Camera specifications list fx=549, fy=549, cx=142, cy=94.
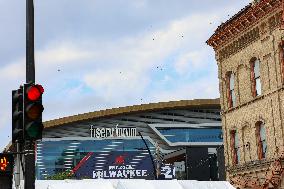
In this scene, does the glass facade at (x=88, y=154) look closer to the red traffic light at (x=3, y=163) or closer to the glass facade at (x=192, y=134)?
the glass facade at (x=192, y=134)

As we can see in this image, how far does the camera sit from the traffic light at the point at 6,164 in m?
7.98

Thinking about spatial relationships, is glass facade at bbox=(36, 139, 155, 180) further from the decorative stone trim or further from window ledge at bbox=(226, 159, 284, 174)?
the decorative stone trim

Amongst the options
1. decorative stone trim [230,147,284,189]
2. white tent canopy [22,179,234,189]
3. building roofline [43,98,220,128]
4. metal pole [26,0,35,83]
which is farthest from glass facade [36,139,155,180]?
metal pole [26,0,35,83]

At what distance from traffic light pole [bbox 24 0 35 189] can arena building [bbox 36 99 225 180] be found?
65.0 metres

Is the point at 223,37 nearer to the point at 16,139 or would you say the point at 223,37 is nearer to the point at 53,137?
the point at 16,139

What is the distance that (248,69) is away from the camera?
1210 inches

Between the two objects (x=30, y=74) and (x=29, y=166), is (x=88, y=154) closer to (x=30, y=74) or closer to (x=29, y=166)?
(x=30, y=74)

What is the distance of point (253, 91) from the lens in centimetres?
3014

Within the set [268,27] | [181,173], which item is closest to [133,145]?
[181,173]

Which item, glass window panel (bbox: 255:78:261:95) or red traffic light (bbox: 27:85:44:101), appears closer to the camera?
red traffic light (bbox: 27:85:44:101)

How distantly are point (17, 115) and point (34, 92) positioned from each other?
1.49 ft

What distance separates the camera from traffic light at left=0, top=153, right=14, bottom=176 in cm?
798

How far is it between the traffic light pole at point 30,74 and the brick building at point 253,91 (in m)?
19.9

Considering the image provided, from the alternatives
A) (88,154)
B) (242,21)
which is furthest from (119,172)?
(242,21)
